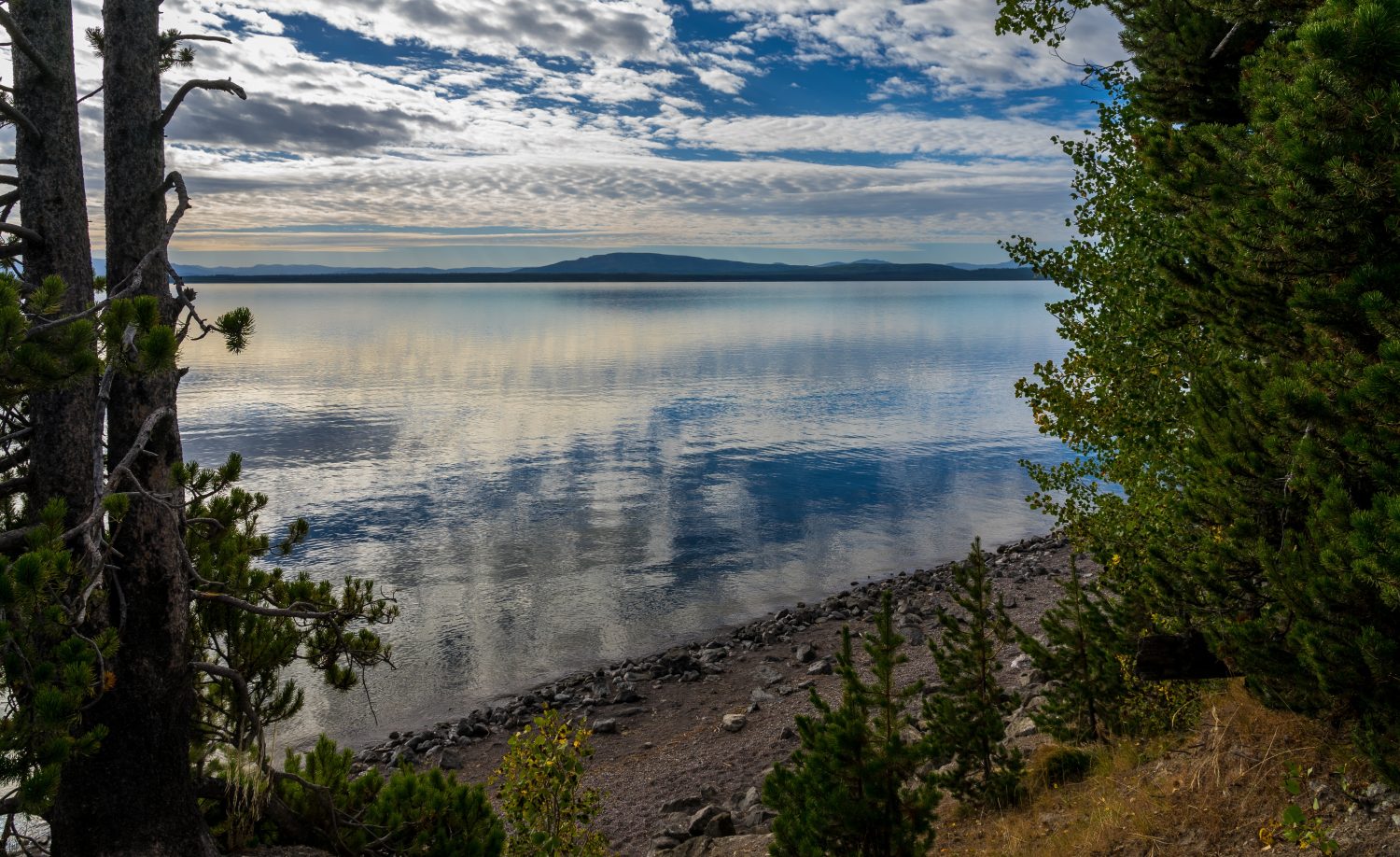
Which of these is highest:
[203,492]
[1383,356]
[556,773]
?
[1383,356]

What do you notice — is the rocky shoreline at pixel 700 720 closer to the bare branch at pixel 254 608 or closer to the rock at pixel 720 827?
the rock at pixel 720 827

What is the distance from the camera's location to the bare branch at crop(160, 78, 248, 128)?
891 centimetres

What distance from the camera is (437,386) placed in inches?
3260

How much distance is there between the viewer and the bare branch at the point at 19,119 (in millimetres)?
7762

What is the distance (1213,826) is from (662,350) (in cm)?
11264

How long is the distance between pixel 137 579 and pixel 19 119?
15.3 feet

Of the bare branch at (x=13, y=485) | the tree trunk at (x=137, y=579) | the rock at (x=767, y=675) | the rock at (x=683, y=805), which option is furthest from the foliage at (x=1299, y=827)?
the rock at (x=767, y=675)

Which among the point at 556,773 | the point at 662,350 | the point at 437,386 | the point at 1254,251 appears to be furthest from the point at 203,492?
the point at 662,350

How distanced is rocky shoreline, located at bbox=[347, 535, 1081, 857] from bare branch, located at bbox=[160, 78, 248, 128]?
33.2 ft

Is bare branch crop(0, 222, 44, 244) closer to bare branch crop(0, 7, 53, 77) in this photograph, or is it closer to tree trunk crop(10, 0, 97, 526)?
tree trunk crop(10, 0, 97, 526)

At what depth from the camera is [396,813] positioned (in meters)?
9.96

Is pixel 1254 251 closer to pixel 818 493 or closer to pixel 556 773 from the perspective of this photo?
pixel 556 773

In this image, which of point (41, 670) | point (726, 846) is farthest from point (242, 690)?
point (726, 846)

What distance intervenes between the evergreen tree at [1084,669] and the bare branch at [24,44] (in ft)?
43.2
